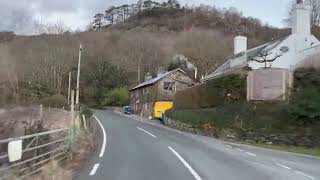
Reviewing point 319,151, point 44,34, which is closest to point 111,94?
point 44,34

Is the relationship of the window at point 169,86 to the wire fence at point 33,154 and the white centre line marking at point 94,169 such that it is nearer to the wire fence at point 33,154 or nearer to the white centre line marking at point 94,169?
the wire fence at point 33,154

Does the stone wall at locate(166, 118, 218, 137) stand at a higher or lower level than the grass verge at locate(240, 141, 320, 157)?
higher

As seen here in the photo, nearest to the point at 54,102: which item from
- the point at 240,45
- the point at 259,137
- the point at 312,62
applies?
the point at 240,45

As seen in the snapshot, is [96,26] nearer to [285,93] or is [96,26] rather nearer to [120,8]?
[120,8]

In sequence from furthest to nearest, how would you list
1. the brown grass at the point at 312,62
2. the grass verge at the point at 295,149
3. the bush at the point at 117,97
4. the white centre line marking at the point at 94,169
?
1. the bush at the point at 117,97
2. the brown grass at the point at 312,62
3. the grass verge at the point at 295,149
4. the white centre line marking at the point at 94,169

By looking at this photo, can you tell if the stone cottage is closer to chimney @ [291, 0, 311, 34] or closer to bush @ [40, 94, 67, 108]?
bush @ [40, 94, 67, 108]

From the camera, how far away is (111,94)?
109 m

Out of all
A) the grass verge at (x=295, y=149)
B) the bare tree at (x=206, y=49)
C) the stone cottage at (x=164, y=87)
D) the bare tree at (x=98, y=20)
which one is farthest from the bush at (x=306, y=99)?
the bare tree at (x=98, y=20)

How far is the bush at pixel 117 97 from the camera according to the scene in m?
106

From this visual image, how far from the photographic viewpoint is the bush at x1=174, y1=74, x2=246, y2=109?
149ft

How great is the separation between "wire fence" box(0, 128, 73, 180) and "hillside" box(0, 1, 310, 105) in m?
50.3

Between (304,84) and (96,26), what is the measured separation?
149860 mm

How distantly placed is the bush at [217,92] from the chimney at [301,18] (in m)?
8.82

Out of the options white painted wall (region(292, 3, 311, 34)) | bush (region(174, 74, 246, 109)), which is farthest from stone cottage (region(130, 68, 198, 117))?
white painted wall (region(292, 3, 311, 34))
